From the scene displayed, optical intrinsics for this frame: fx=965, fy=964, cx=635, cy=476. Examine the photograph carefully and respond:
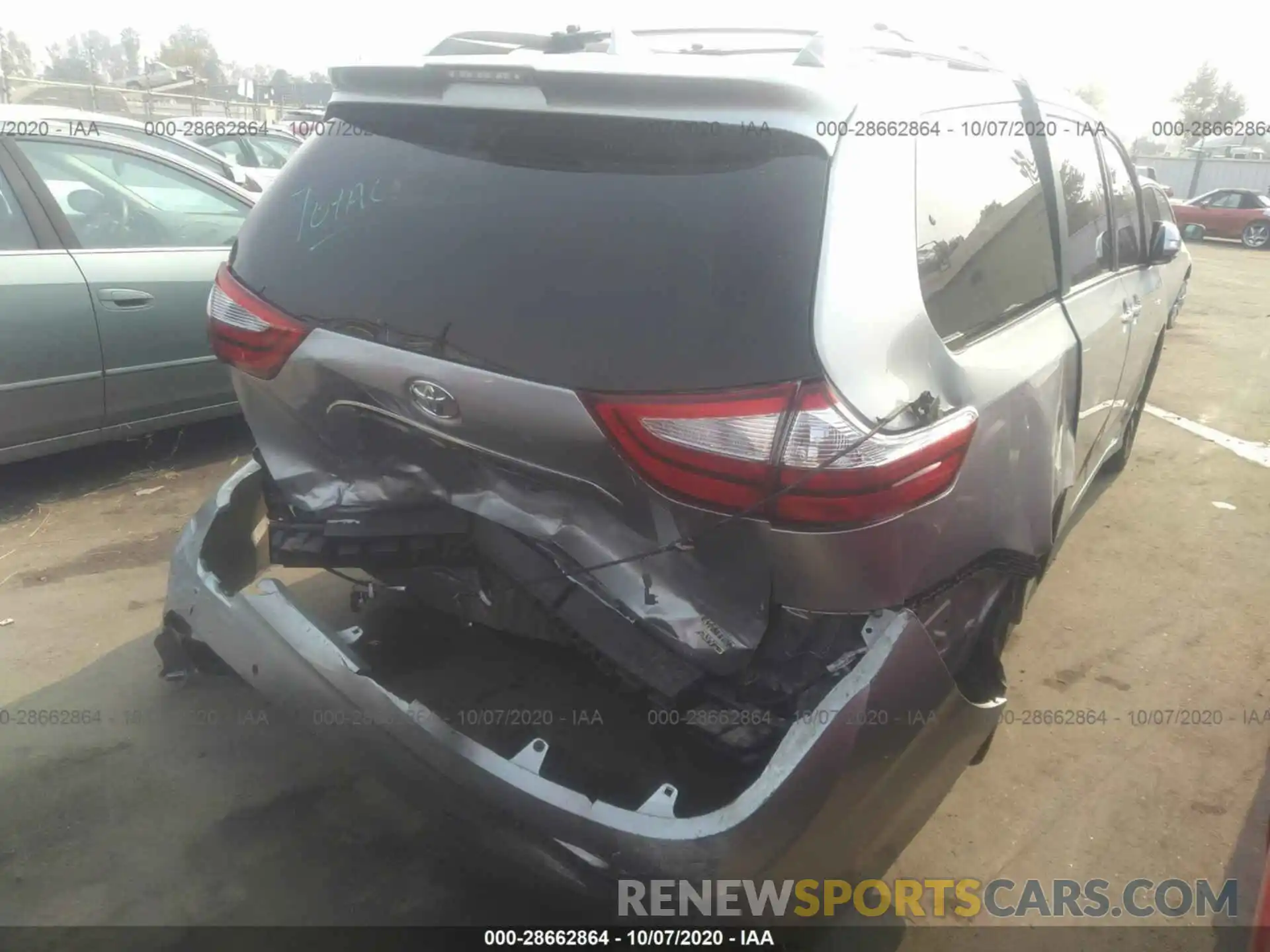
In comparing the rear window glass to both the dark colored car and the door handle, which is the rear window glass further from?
Result: the dark colored car

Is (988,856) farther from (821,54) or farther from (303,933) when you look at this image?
(821,54)

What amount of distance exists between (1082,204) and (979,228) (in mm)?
1174

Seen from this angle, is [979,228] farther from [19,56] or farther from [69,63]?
[69,63]

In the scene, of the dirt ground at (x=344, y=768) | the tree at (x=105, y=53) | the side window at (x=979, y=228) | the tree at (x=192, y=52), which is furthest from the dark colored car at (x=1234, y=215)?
the tree at (x=105, y=53)

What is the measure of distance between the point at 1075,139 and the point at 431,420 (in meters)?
2.53

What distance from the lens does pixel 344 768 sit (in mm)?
2090

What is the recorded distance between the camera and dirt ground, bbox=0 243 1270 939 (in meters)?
2.32

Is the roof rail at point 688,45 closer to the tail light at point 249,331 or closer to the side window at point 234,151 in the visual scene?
the tail light at point 249,331

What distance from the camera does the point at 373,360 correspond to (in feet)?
6.61

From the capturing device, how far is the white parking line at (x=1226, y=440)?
5.77m

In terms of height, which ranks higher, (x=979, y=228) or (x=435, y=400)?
(x=979, y=228)

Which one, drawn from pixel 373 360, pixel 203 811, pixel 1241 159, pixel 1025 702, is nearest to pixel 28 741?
pixel 203 811

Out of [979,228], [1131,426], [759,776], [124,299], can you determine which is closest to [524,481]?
[759,776]
